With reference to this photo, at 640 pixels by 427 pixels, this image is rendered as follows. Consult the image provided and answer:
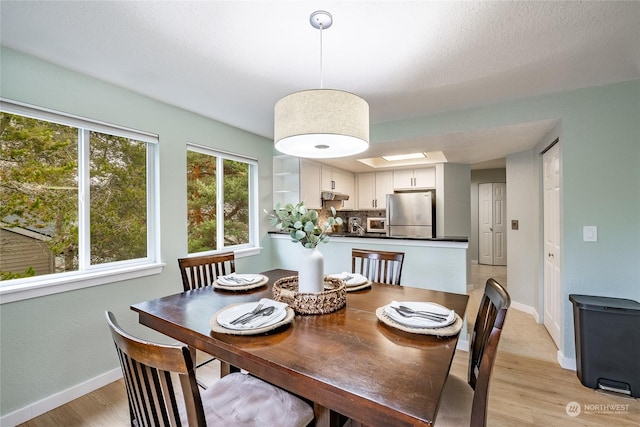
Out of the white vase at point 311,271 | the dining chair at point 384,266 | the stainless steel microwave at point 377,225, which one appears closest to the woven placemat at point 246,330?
the white vase at point 311,271

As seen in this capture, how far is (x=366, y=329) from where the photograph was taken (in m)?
1.25

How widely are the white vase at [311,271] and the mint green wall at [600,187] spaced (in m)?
2.22

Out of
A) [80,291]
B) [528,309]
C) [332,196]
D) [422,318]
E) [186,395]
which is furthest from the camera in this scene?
[332,196]

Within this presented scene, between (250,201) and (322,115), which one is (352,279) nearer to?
(322,115)

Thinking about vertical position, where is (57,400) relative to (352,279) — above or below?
below

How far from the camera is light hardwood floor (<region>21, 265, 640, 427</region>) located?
1786 mm

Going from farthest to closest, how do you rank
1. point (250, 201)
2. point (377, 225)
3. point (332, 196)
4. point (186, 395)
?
1. point (377, 225)
2. point (332, 196)
3. point (250, 201)
4. point (186, 395)

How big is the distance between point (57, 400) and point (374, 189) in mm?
4758

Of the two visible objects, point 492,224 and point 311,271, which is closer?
point 311,271

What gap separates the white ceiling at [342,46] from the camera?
145 centimetres

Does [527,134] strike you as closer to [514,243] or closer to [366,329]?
[514,243]

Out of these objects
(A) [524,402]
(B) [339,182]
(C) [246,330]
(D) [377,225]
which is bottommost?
(A) [524,402]

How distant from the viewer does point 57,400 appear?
1.93 metres

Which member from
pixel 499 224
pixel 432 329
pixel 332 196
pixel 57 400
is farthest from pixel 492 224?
pixel 57 400
